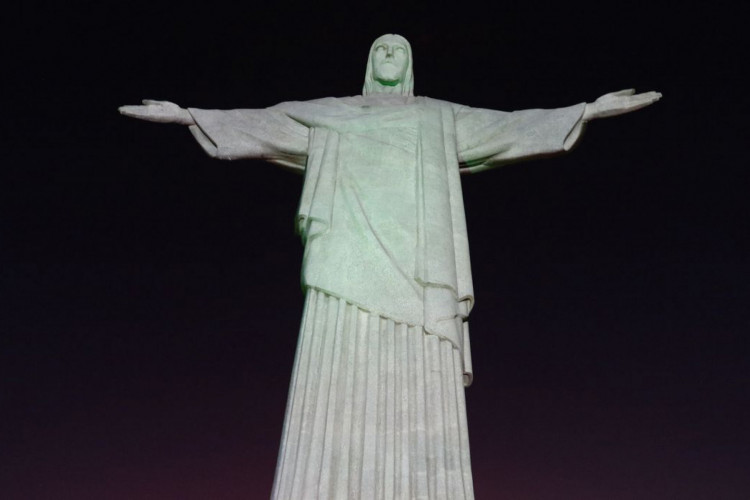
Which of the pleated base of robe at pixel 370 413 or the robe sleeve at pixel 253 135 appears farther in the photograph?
the robe sleeve at pixel 253 135

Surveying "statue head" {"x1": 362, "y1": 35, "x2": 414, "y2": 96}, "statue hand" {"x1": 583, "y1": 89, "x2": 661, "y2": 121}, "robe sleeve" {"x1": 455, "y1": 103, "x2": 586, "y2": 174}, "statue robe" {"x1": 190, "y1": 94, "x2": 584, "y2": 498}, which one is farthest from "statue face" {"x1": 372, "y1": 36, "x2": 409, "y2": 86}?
"statue hand" {"x1": 583, "y1": 89, "x2": 661, "y2": 121}

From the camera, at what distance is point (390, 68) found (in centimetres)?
1125

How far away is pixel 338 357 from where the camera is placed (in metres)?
8.91

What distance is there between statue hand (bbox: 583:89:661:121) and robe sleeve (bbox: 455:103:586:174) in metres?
0.12

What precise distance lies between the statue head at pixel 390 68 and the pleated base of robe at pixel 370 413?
10.4 ft

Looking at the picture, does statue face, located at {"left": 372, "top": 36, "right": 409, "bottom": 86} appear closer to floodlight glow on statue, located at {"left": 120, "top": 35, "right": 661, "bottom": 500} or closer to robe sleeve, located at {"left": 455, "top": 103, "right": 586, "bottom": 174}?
floodlight glow on statue, located at {"left": 120, "top": 35, "right": 661, "bottom": 500}

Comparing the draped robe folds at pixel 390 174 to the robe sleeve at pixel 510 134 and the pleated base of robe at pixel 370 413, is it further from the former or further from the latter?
the pleated base of robe at pixel 370 413

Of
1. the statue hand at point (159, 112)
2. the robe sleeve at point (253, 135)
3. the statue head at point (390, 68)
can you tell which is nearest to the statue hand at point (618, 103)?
the statue head at point (390, 68)

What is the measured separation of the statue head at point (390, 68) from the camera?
11.2 meters

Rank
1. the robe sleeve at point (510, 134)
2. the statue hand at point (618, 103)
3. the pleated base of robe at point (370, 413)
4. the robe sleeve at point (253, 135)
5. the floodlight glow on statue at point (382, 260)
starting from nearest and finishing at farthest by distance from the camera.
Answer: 1. the pleated base of robe at point (370, 413)
2. the floodlight glow on statue at point (382, 260)
3. the statue hand at point (618, 103)
4. the robe sleeve at point (510, 134)
5. the robe sleeve at point (253, 135)

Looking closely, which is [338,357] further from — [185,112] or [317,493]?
[185,112]

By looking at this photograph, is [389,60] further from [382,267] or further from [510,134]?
[382,267]

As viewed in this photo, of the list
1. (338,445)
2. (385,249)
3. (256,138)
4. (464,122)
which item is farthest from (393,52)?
(338,445)

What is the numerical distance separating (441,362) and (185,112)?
4001 millimetres
